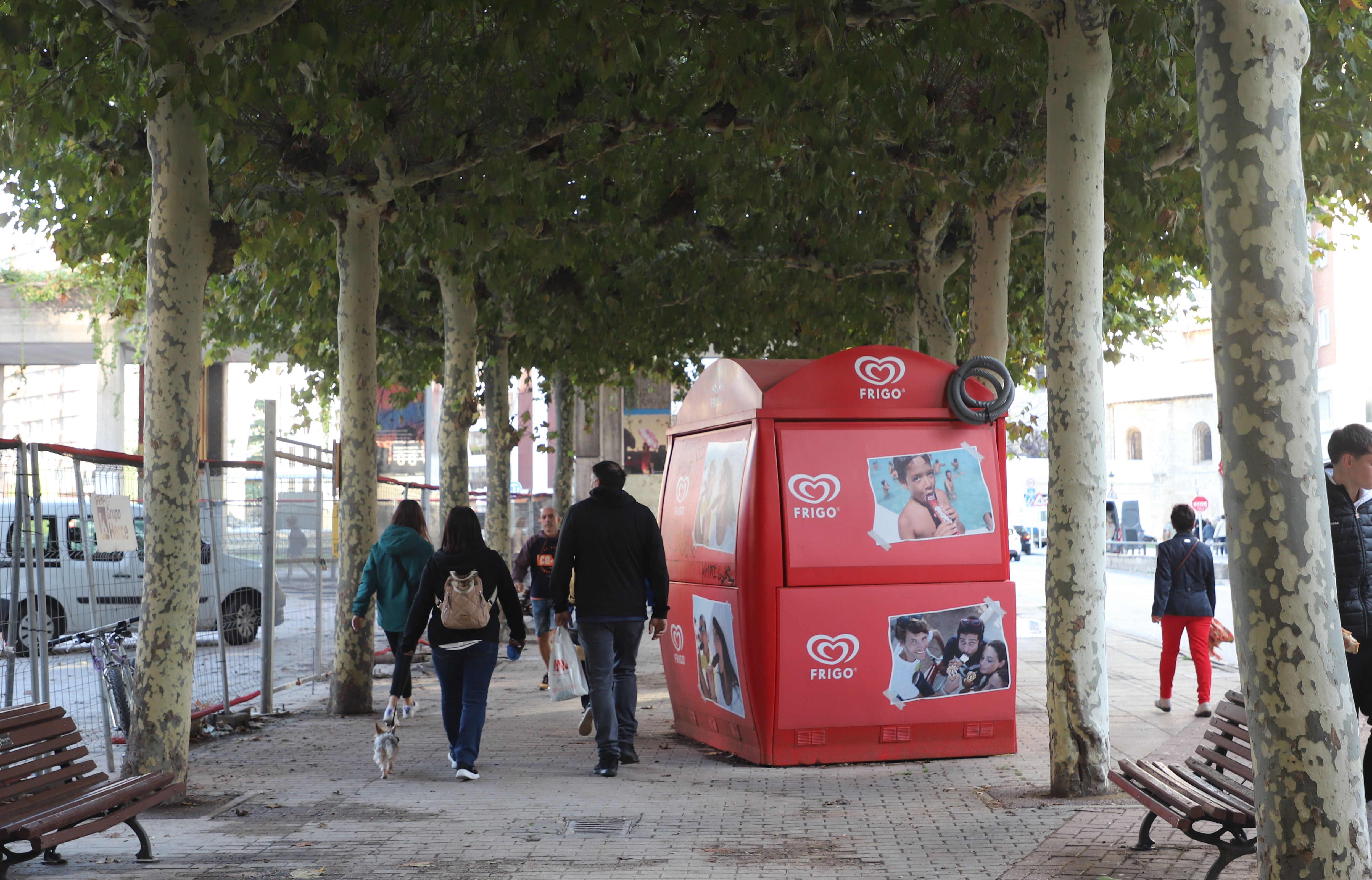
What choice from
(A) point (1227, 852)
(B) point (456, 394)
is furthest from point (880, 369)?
(B) point (456, 394)

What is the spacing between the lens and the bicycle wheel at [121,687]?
25.1 ft

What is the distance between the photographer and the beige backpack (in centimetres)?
792

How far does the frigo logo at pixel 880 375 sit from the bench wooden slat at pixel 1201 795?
3.30 metres

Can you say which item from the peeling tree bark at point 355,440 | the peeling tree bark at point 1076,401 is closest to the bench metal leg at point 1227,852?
the peeling tree bark at point 1076,401

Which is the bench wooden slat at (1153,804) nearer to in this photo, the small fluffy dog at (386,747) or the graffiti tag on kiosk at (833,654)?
the graffiti tag on kiosk at (833,654)

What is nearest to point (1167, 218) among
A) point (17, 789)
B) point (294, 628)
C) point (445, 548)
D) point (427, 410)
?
point (445, 548)

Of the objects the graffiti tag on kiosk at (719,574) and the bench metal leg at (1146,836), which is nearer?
the bench metal leg at (1146,836)

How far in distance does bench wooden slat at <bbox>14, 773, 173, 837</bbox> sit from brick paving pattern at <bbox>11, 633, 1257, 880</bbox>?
0.99 feet

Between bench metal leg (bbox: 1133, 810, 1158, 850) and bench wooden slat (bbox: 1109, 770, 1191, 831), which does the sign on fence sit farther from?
bench metal leg (bbox: 1133, 810, 1158, 850)

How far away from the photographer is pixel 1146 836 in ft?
19.2

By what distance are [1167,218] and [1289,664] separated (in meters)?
7.31

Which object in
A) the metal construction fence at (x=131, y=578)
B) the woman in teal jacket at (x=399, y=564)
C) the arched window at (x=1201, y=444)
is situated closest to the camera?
the metal construction fence at (x=131, y=578)

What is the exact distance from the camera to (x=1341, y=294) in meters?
41.0

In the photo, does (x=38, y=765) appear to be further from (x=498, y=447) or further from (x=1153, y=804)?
(x=498, y=447)
